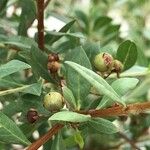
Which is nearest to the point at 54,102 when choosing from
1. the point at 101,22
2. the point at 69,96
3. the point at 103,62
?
the point at 69,96

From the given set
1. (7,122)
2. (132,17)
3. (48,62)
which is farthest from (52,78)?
(132,17)

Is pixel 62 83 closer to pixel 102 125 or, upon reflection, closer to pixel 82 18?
pixel 102 125

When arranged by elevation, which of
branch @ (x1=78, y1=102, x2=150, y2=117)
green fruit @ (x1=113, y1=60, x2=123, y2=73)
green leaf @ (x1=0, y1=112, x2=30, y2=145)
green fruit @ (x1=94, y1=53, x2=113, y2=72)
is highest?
green fruit @ (x1=94, y1=53, x2=113, y2=72)

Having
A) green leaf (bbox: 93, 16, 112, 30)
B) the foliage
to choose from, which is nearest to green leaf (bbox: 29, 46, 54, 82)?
the foliage

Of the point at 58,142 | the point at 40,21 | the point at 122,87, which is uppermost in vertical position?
the point at 40,21

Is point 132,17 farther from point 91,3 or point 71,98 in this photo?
point 71,98

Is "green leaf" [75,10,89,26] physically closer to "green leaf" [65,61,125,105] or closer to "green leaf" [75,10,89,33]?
"green leaf" [75,10,89,33]

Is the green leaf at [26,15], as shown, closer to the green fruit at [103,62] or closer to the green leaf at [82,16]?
the green fruit at [103,62]

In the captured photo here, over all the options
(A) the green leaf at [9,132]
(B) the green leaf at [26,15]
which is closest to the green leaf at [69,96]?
(A) the green leaf at [9,132]
